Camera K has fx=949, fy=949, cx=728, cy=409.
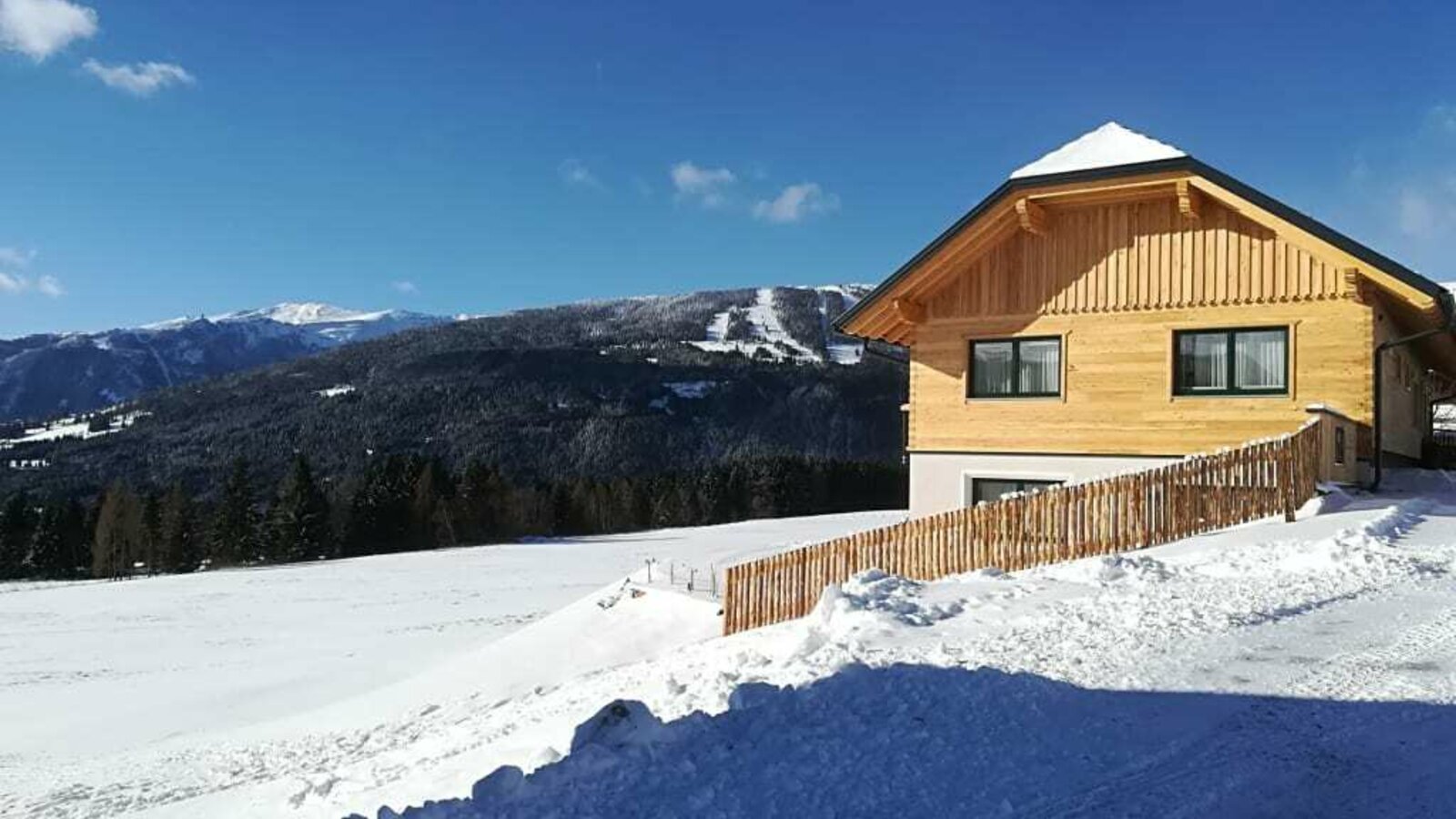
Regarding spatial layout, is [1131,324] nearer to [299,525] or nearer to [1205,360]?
[1205,360]

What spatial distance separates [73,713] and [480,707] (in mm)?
13418

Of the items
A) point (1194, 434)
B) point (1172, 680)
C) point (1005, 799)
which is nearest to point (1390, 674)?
point (1172, 680)

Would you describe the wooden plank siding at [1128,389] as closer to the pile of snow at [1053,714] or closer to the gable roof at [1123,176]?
the gable roof at [1123,176]

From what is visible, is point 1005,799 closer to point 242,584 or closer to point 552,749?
point 552,749

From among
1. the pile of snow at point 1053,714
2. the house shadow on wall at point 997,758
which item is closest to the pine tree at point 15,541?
the pile of snow at point 1053,714

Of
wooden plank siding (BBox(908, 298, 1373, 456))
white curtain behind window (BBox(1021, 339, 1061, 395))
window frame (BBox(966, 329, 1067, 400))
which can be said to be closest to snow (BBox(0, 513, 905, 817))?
wooden plank siding (BBox(908, 298, 1373, 456))

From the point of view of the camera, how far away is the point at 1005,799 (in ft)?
17.4

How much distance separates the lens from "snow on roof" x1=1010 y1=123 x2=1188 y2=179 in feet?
57.6

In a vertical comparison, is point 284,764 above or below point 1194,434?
below

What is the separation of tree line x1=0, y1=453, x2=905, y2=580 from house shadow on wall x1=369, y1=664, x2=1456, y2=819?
258 feet

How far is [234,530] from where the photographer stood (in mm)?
78062

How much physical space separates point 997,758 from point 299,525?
79.9 meters

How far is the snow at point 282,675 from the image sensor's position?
15.5m

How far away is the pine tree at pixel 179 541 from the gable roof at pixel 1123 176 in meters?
76.2
